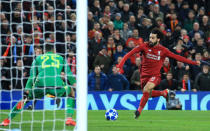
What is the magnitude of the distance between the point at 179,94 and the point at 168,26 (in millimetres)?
3457

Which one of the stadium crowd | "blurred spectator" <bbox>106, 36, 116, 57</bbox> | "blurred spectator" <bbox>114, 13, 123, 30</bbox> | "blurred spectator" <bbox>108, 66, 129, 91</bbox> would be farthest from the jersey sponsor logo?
"blurred spectator" <bbox>114, 13, 123, 30</bbox>

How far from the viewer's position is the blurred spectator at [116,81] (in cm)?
1555

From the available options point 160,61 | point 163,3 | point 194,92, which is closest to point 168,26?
point 163,3

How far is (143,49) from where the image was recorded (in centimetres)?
1077

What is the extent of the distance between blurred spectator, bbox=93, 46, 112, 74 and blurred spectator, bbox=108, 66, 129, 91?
1.40ft

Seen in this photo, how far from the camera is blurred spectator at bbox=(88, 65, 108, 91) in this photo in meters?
15.4

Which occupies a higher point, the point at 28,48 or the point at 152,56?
the point at 28,48

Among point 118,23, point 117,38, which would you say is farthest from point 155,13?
point 117,38

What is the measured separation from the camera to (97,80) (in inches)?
615

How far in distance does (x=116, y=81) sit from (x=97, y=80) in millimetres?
614

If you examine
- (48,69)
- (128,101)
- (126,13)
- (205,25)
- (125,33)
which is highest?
(126,13)

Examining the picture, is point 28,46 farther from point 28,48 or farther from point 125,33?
point 125,33

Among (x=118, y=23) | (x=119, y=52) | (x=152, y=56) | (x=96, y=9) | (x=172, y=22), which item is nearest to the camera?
(x=152, y=56)

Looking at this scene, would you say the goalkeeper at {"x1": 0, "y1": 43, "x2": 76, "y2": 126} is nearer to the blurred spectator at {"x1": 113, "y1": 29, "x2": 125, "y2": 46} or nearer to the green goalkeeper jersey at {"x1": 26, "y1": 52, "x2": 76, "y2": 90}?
Answer: the green goalkeeper jersey at {"x1": 26, "y1": 52, "x2": 76, "y2": 90}
